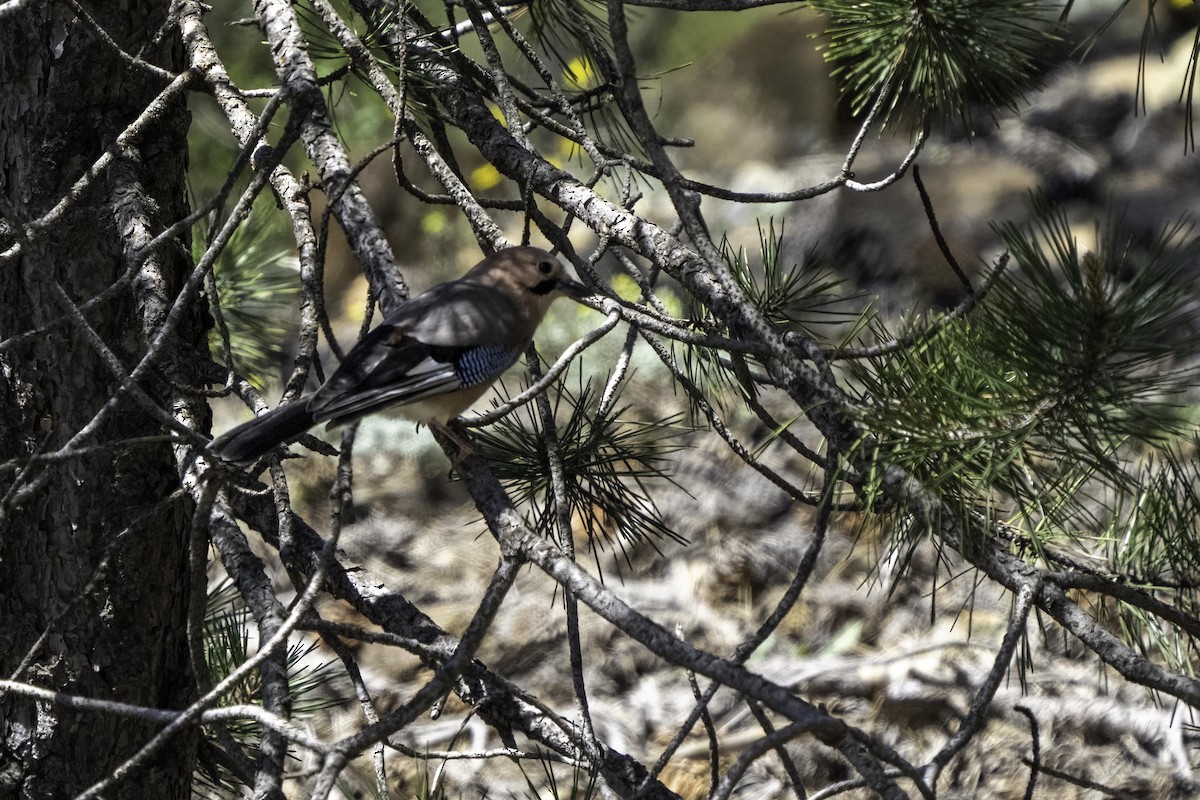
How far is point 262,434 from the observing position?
1866 mm

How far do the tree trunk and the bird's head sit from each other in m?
0.68

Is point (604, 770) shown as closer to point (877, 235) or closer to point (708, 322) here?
point (708, 322)

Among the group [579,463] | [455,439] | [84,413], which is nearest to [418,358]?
[455,439]

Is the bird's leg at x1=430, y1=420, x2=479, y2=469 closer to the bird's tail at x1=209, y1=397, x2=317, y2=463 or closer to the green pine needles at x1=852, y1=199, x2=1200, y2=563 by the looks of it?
the bird's tail at x1=209, y1=397, x2=317, y2=463

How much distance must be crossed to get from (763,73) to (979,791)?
557cm

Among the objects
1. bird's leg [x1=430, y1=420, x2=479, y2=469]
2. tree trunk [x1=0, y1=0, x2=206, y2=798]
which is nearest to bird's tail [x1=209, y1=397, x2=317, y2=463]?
tree trunk [x1=0, y1=0, x2=206, y2=798]

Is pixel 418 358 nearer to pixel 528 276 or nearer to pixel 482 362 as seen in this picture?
pixel 482 362

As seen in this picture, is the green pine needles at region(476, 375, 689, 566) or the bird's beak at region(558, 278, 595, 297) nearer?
the green pine needles at region(476, 375, 689, 566)

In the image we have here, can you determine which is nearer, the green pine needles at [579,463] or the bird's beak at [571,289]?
the green pine needles at [579,463]

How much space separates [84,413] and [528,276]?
3.26ft

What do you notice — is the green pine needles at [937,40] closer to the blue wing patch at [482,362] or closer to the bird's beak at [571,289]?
the bird's beak at [571,289]

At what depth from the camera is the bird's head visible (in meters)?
2.47

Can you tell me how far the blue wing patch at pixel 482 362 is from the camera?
2301mm

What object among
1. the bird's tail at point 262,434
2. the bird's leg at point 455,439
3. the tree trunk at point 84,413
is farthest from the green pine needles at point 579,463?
the tree trunk at point 84,413
